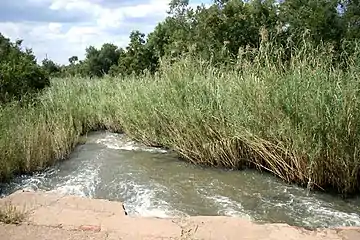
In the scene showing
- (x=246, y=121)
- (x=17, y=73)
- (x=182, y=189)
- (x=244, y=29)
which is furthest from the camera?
(x=244, y=29)

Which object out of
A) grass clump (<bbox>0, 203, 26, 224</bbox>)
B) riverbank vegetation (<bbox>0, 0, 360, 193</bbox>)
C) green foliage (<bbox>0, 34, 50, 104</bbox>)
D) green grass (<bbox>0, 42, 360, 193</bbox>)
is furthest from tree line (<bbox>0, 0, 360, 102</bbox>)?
grass clump (<bbox>0, 203, 26, 224</bbox>)

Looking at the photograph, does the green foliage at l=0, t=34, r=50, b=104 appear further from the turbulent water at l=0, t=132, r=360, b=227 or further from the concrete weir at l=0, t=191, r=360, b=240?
the concrete weir at l=0, t=191, r=360, b=240

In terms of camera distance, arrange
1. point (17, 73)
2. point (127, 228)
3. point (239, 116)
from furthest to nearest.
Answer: point (17, 73)
point (239, 116)
point (127, 228)

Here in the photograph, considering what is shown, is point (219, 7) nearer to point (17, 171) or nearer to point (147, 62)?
point (147, 62)

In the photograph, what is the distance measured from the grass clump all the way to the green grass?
2545 millimetres

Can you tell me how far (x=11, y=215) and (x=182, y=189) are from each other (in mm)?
3014

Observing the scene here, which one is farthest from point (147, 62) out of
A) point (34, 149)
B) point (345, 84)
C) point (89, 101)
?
point (345, 84)

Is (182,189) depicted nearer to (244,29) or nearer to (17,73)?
(17,73)

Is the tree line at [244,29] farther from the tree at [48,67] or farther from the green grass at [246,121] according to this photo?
the green grass at [246,121]

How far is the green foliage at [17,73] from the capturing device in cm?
1102

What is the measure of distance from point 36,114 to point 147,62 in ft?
45.5

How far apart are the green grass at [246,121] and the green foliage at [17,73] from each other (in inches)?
38.1

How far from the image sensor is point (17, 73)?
37.7ft

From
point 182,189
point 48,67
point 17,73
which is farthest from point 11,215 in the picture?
point 48,67
